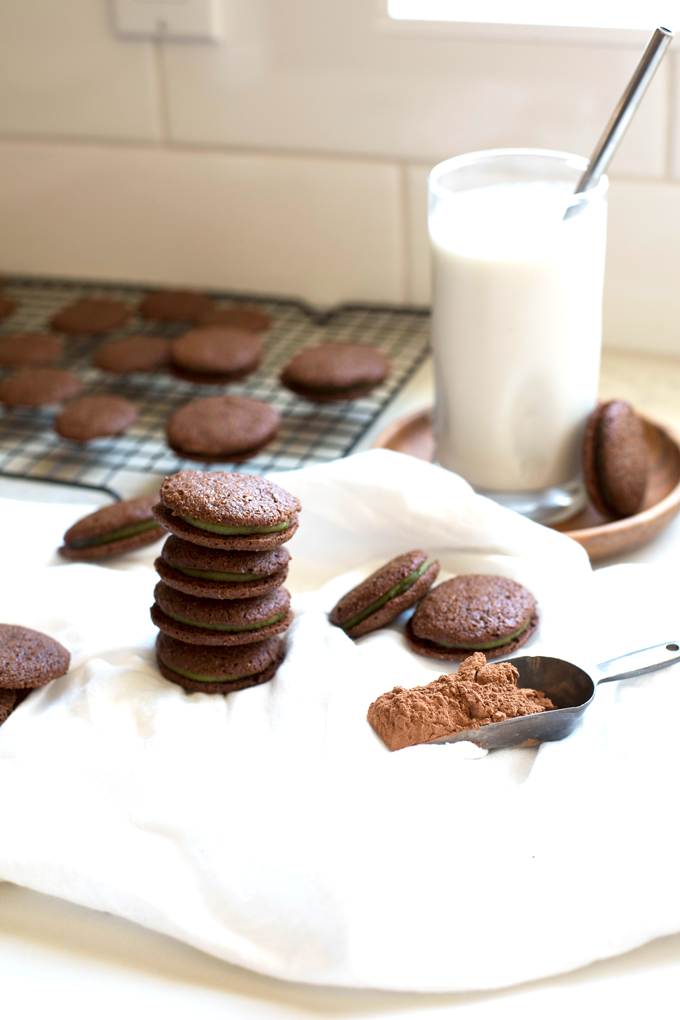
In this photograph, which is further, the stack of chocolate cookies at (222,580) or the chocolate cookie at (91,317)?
the chocolate cookie at (91,317)

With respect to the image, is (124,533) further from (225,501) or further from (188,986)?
(188,986)

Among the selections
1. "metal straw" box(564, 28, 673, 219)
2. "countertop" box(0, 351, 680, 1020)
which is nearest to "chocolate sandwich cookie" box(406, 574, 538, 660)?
"countertop" box(0, 351, 680, 1020)

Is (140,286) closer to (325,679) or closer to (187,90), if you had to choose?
(187,90)

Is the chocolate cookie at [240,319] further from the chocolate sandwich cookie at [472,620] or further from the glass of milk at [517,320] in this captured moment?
the chocolate sandwich cookie at [472,620]

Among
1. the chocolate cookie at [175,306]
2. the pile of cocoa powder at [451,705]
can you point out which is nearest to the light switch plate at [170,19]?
the chocolate cookie at [175,306]

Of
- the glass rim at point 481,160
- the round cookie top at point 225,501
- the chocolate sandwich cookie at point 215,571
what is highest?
the glass rim at point 481,160

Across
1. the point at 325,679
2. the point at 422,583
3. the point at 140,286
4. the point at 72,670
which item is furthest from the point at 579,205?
the point at 140,286

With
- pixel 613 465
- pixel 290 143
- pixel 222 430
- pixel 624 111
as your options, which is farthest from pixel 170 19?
pixel 613 465
